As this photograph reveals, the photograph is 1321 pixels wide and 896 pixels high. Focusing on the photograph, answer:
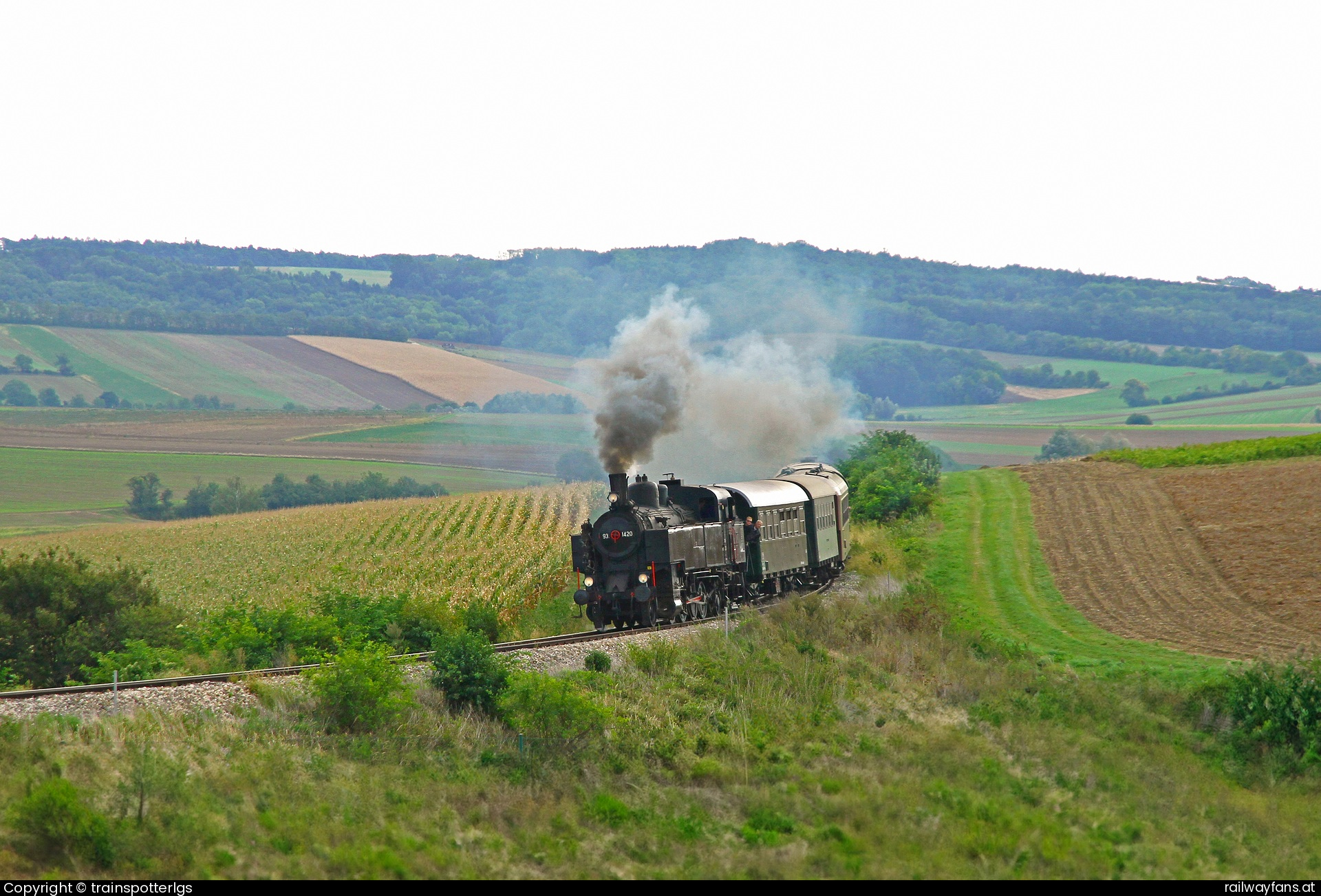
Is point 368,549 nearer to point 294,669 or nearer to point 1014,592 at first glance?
point 1014,592

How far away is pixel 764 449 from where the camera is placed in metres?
52.1

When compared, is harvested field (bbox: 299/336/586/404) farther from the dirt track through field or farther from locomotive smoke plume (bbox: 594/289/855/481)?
the dirt track through field

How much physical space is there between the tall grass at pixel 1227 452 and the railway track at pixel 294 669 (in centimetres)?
2967

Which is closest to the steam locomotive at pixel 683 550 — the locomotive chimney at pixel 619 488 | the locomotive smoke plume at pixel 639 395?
the locomotive chimney at pixel 619 488

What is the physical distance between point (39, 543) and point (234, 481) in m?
25.6

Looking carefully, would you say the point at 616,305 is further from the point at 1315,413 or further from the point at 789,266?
the point at 1315,413

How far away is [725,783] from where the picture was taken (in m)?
15.6

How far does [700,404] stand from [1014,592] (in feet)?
58.4

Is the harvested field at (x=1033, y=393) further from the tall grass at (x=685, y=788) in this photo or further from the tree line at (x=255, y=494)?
the tall grass at (x=685, y=788)

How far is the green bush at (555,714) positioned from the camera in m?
16.0

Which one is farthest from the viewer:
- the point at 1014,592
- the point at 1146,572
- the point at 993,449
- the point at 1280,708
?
the point at 993,449

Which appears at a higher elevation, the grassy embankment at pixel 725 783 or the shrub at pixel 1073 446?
the grassy embankment at pixel 725 783

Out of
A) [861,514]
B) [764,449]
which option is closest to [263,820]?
[861,514]
